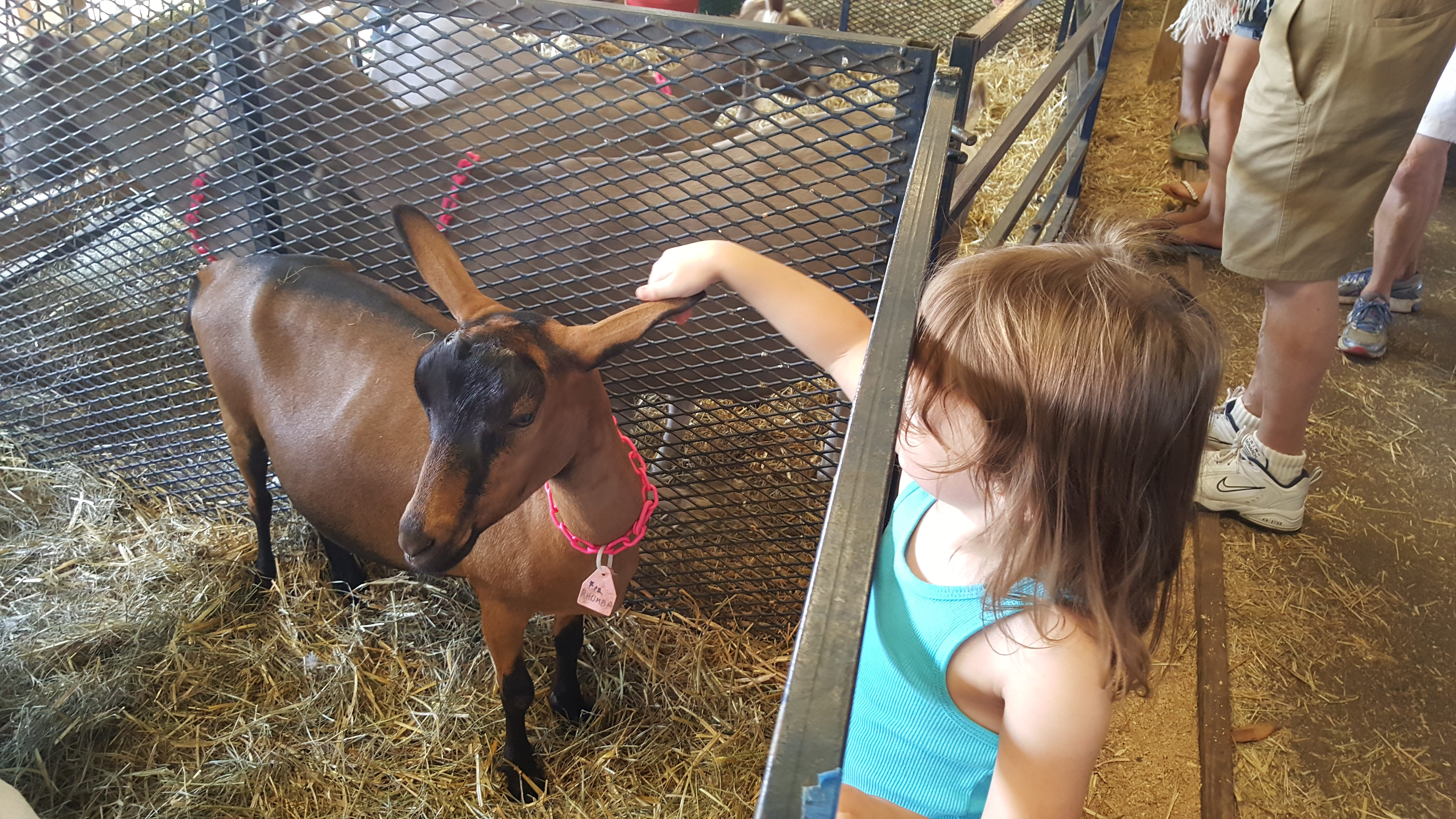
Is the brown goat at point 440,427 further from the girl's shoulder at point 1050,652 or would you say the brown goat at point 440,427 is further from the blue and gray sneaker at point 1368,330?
the blue and gray sneaker at point 1368,330

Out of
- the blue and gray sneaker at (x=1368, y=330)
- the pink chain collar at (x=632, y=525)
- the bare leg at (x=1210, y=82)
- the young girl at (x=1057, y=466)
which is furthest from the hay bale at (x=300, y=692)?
the bare leg at (x=1210, y=82)

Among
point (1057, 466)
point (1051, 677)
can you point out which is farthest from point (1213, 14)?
point (1051, 677)

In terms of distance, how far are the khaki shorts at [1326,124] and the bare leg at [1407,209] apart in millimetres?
986

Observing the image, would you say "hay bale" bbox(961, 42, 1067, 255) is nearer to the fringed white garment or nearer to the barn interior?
the fringed white garment

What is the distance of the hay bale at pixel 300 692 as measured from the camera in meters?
1.80

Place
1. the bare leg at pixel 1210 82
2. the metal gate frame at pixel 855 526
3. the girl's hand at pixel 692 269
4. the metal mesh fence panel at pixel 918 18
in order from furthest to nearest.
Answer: the metal mesh fence panel at pixel 918 18, the bare leg at pixel 1210 82, the girl's hand at pixel 692 269, the metal gate frame at pixel 855 526

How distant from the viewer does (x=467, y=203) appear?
193 centimetres

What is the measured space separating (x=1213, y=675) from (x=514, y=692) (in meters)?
→ 1.60

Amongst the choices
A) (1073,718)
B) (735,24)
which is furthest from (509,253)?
(1073,718)

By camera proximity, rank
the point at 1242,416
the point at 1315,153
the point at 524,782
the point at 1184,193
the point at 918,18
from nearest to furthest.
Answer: the point at 524,782 → the point at 1315,153 → the point at 1242,416 → the point at 1184,193 → the point at 918,18

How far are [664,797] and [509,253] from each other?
3.90ft

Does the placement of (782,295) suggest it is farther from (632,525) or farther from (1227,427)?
(1227,427)

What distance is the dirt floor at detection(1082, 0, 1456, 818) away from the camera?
1937mm

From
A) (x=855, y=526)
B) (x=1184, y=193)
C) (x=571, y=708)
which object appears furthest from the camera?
(x=1184, y=193)
